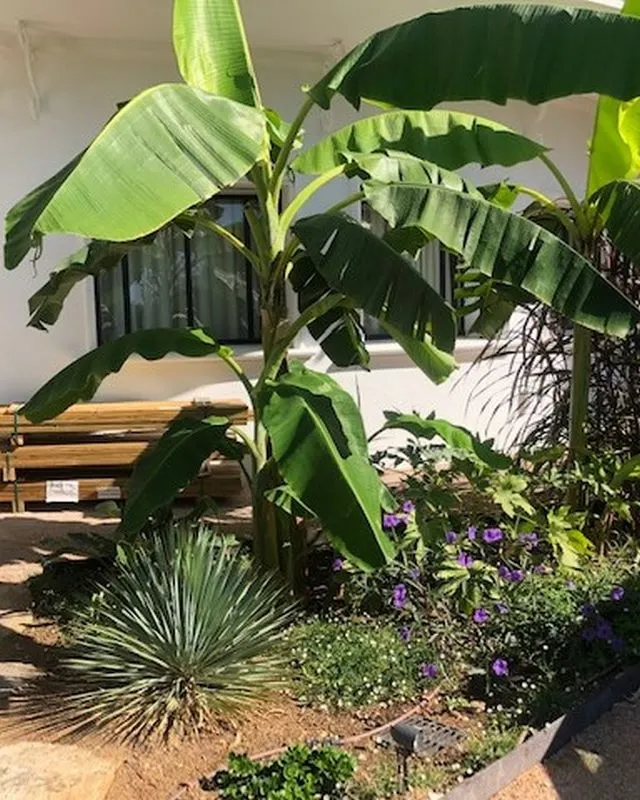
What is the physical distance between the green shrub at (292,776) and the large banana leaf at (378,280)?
65.7 inches

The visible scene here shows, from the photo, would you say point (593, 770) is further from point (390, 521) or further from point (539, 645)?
point (390, 521)

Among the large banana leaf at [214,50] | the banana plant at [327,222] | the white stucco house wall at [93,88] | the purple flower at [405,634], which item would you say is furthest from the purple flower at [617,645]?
the white stucco house wall at [93,88]

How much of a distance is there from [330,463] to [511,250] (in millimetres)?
1236

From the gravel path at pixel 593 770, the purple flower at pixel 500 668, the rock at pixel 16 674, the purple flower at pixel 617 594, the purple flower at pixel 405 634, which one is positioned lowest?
the gravel path at pixel 593 770

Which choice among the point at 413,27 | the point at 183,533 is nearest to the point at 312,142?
the point at 413,27

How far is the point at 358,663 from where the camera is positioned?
4031mm

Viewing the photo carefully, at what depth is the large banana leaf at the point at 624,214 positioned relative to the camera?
4.54m

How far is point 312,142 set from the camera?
7.66 metres

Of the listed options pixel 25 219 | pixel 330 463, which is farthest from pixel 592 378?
pixel 25 219

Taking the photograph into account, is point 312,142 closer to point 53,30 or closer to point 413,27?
point 53,30

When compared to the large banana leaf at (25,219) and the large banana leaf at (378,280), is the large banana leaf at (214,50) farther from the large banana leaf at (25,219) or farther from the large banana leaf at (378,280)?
the large banana leaf at (25,219)

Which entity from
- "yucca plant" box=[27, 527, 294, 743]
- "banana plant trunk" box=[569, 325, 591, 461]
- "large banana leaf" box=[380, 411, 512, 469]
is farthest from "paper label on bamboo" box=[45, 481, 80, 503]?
"banana plant trunk" box=[569, 325, 591, 461]

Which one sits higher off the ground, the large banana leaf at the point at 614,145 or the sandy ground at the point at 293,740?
the large banana leaf at the point at 614,145

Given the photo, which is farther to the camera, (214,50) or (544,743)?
(214,50)
